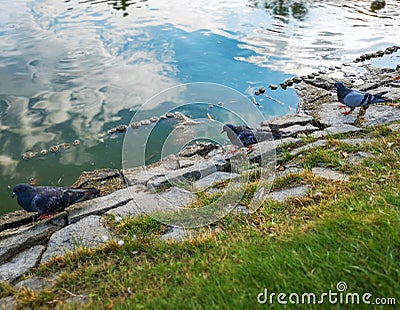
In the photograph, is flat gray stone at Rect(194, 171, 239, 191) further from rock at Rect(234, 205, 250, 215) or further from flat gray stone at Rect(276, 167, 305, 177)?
rock at Rect(234, 205, 250, 215)

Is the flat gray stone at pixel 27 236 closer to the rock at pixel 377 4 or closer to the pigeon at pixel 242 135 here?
the pigeon at pixel 242 135

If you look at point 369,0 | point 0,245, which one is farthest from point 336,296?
point 369,0

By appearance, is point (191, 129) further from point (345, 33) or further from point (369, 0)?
point (369, 0)

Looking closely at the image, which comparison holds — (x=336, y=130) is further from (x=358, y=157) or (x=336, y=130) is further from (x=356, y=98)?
(x=358, y=157)

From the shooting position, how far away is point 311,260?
2.59 m

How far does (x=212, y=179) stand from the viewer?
17.3 ft

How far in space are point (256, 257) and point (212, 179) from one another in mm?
2505

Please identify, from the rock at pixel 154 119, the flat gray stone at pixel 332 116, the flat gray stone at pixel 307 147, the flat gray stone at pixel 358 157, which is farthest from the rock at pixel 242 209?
the rock at pixel 154 119

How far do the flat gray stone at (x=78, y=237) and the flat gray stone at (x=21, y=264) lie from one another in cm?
9

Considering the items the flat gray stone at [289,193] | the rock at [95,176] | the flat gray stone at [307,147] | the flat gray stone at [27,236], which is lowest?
the rock at [95,176]

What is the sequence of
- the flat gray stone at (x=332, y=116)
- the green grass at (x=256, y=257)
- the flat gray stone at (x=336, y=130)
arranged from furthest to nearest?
the flat gray stone at (x=332, y=116)
the flat gray stone at (x=336, y=130)
the green grass at (x=256, y=257)

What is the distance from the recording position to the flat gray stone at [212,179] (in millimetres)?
5120

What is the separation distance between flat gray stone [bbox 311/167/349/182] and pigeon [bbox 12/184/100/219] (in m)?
3.19

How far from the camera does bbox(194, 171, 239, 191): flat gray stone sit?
16.8ft
